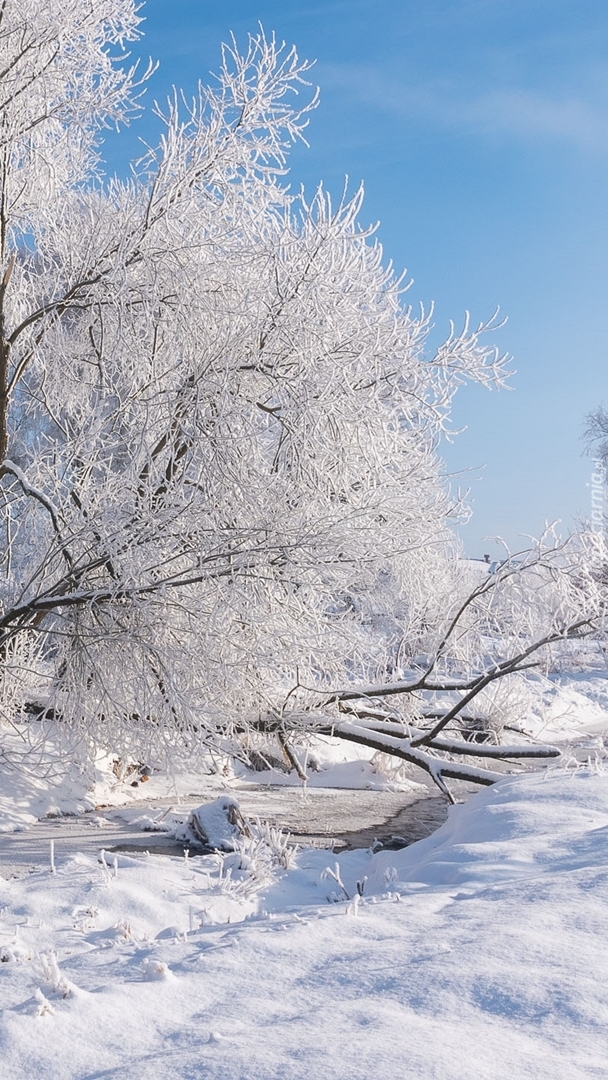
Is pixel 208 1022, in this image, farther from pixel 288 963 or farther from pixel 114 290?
pixel 114 290

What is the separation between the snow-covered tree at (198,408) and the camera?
6.04 m

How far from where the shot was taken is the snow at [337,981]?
7.70 feet

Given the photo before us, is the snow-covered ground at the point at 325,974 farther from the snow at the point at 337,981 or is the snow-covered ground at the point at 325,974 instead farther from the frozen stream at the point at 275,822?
the frozen stream at the point at 275,822

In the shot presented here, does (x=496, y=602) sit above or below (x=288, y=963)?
above

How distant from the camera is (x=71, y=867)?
559 cm

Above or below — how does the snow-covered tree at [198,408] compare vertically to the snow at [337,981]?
above

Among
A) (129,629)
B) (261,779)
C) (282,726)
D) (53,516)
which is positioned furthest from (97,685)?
(261,779)

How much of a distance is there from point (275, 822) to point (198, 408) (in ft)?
13.0

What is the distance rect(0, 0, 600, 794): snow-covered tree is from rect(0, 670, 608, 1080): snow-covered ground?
65.3 inches

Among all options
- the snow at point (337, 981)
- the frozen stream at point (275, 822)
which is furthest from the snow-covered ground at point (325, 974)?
the frozen stream at point (275, 822)

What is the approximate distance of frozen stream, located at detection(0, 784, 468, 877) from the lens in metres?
6.91

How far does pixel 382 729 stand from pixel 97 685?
9.75 feet

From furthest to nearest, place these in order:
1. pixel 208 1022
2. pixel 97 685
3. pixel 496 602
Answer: pixel 496 602, pixel 97 685, pixel 208 1022

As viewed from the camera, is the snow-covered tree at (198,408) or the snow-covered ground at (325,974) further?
the snow-covered tree at (198,408)
